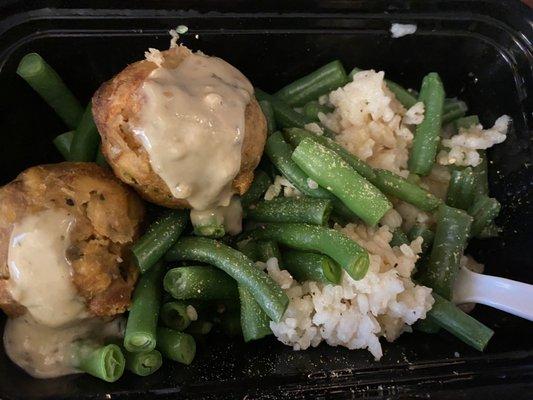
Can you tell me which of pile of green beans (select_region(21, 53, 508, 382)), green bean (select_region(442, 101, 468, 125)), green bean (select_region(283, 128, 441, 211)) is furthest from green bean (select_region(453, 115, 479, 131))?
green bean (select_region(283, 128, 441, 211))

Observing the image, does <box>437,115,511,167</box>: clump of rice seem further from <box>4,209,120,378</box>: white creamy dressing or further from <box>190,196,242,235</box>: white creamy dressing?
<box>4,209,120,378</box>: white creamy dressing

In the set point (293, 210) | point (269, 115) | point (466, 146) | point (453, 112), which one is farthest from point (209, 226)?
point (453, 112)

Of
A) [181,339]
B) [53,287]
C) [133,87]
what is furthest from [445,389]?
[133,87]

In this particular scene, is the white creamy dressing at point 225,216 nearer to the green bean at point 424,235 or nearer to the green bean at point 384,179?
the green bean at point 384,179

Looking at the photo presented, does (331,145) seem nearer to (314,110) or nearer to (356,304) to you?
(314,110)

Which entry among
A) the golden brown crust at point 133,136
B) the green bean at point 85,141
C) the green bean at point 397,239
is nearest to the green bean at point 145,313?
the golden brown crust at point 133,136
